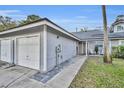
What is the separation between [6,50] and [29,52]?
3309mm

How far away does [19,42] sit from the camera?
8.30 metres

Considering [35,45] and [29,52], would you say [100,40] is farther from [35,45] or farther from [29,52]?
[35,45]

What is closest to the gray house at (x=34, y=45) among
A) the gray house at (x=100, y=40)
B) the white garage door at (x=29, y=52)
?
the white garage door at (x=29, y=52)

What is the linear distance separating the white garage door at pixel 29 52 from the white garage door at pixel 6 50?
53.0 inches

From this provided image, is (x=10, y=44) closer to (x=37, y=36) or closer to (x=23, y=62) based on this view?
(x=23, y=62)

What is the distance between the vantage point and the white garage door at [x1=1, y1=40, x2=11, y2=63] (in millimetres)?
9366

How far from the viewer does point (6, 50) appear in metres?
9.90

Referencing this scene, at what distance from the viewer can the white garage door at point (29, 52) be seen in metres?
6.87

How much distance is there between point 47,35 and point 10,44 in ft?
12.7

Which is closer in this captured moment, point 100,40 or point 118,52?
point 118,52

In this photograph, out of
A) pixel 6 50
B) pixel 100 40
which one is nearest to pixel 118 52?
pixel 100 40

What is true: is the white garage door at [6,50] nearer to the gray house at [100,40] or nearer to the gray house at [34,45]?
the gray house at [34,45]

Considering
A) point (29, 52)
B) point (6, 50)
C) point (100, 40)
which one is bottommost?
point (29, 52)
